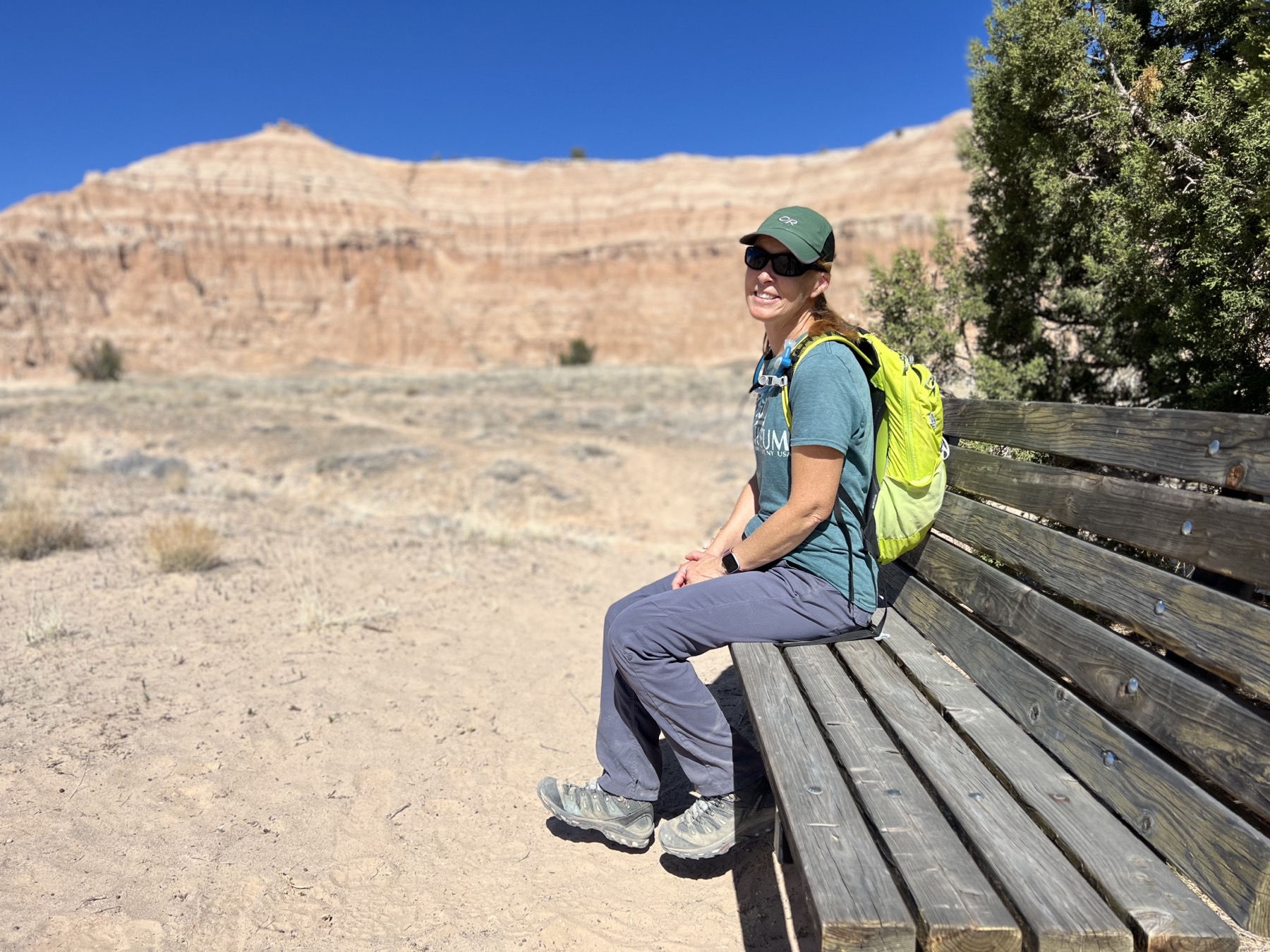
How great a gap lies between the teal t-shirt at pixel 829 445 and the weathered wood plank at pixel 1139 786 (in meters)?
0.42

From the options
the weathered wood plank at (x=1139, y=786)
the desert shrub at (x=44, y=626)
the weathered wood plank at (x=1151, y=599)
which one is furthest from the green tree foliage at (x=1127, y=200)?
the desert shrub at (x=44, y=626)

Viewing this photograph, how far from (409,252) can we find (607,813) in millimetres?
59557

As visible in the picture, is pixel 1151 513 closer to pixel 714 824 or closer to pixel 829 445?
pixel 829 445

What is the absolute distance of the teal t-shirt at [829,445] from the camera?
223cm

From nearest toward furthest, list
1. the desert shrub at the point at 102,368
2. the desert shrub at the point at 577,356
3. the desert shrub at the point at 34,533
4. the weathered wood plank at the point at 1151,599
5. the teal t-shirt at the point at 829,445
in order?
the weathered wood plank at the point at 1151,599, the teal t-shirt at the point at 829,445, the desert shrub at the point at 34,533, the desert shrub at the point at 102,368, the desert shrub at the point at 577,356

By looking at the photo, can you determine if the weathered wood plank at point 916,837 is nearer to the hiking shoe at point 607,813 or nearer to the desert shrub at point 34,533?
the hiking shoe at point 607,813

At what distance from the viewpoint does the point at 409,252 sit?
57.4 m

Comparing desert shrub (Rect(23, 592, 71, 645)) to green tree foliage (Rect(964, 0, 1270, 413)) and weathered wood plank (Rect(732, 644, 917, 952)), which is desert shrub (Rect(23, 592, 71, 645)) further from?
green tree foliage (Rect(964, 0, 1270, 413))

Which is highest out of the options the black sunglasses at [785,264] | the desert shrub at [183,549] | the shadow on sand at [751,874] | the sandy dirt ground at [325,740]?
the black sunglasses at [785,264]

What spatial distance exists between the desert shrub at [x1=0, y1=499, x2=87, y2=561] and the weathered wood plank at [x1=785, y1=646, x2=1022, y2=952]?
5.87 metres

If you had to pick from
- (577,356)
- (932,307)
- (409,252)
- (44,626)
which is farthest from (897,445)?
(409,252)

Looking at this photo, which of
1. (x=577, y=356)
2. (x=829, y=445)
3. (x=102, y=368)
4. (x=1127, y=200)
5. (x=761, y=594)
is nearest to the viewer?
(x=829, y=445)

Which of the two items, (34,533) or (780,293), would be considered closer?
(780,293)

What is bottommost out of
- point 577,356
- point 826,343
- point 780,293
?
point 826,343
